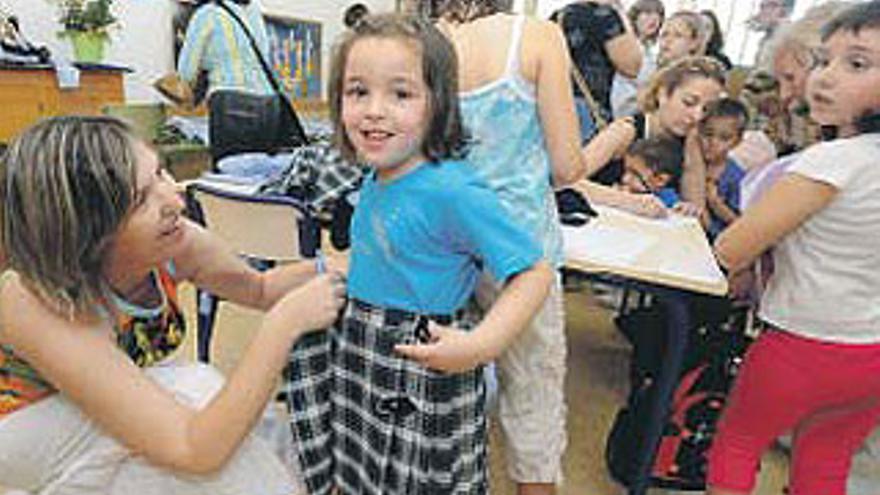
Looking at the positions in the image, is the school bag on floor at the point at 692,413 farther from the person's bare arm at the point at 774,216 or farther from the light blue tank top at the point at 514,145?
the light blue tank top at the point at 514,145

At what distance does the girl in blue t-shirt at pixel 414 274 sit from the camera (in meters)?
0.87

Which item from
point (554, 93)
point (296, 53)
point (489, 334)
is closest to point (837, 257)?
point (554, 93)

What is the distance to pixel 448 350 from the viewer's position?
84cm

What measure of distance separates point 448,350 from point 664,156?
168cm

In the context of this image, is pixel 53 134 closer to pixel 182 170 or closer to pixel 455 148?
pixel 455 148

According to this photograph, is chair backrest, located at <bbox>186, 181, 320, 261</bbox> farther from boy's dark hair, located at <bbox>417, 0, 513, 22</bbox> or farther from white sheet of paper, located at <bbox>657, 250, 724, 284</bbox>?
white sheet of paper, located at <bbox>657, 250, 724, 284</bbox>

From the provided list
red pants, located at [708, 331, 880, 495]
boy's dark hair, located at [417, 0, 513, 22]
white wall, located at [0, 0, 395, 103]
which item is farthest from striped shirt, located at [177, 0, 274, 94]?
red pants, located at [708, 331, 880, 495]

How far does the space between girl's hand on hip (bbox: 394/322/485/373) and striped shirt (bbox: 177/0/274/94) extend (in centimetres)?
191

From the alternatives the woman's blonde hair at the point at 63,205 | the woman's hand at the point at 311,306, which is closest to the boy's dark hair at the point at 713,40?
the woman's hand at the point at 311,306

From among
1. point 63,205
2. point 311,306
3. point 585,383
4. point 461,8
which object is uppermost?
point 461,8

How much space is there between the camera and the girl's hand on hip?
33.0 inches

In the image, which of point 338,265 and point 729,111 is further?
point 729,111

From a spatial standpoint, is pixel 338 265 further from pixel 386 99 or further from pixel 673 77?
pixel 673 77

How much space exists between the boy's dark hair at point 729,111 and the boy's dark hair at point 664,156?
12cm
